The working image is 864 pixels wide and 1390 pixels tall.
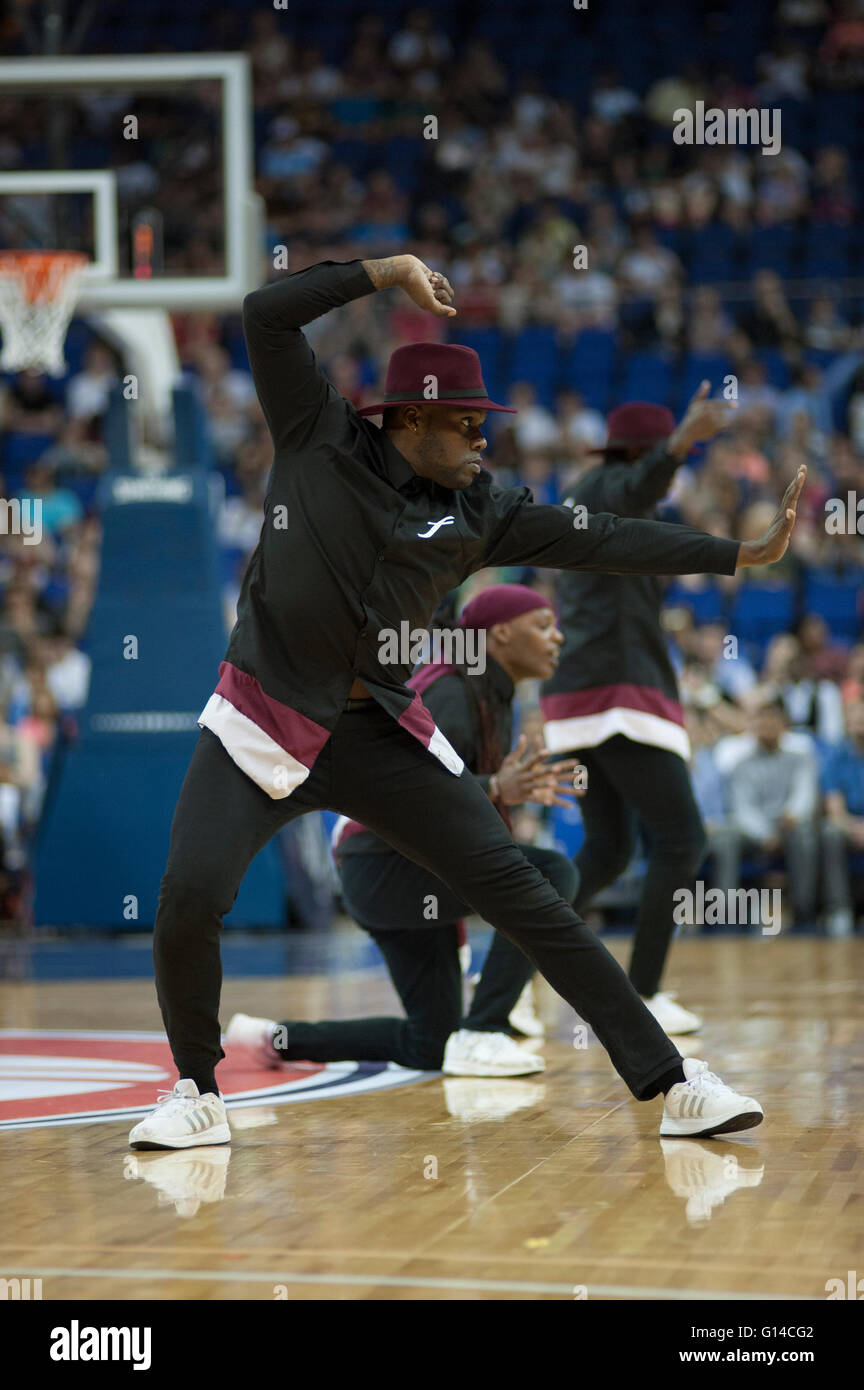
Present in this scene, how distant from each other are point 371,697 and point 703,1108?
1.22 metres

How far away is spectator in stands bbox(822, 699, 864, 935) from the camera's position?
11.1m

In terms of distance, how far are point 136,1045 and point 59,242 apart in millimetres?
6707

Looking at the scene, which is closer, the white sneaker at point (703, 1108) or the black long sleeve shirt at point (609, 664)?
the white sneaker at point (703, 1108)

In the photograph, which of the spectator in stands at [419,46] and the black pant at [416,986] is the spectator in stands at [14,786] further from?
the spectator in stands at [419,46]

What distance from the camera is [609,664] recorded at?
632 cm

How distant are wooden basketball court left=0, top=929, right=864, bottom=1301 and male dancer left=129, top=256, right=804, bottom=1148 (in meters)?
0.26

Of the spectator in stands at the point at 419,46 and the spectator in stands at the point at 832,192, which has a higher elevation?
the spectator in stands at the point at 419,46

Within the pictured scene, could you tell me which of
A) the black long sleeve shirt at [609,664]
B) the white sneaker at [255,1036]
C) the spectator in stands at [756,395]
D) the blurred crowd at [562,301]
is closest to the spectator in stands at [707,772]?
the blurred crowd at [562,301]

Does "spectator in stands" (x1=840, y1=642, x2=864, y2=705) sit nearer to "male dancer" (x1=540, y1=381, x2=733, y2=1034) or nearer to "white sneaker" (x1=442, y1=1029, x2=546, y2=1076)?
"male dancer" (x1=540, y1=381, x2=733, y2=1034)

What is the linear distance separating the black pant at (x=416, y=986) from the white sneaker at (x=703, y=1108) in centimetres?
118

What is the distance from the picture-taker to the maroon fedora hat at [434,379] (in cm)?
422

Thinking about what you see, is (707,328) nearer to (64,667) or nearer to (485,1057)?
(64,667)
